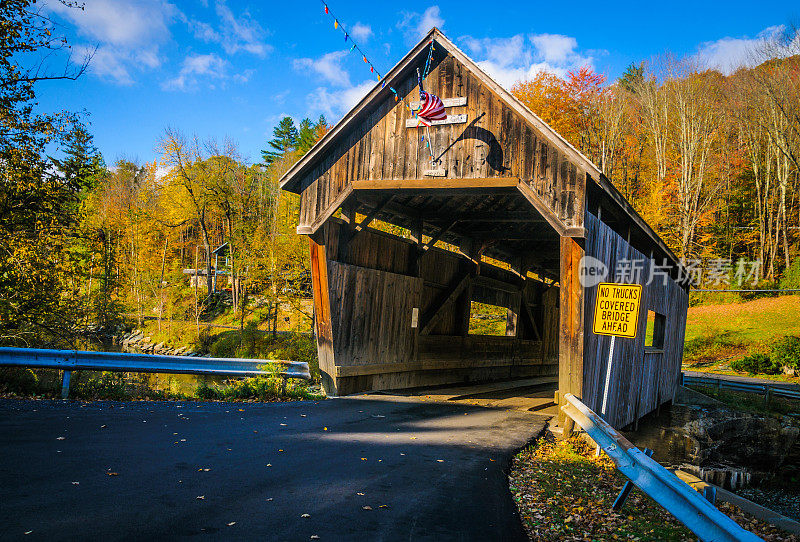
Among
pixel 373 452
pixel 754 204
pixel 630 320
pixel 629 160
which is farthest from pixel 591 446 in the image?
pixel 754 204

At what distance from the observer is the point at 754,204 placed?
34.9 metres

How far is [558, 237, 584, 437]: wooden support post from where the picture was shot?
862cm

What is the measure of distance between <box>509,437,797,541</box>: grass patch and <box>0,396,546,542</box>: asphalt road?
21 cm

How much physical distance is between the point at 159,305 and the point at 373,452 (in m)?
32.3

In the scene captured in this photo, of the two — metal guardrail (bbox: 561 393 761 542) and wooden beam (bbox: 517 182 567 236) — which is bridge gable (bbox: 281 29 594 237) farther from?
metal guardrail (bbox: 561 393 761 542)

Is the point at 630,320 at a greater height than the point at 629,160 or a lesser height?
lesser

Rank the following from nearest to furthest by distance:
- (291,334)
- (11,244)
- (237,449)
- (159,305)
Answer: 1. (237,449)
2. (11,244)
3. (291,334)
4. (159,305)

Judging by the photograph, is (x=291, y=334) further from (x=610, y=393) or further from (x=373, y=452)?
(x=373, y=452)

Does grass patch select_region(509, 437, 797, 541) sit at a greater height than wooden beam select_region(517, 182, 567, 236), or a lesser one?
lesser

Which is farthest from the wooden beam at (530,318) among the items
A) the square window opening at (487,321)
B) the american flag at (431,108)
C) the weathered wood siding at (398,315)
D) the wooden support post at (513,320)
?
the american flag at (431,108)

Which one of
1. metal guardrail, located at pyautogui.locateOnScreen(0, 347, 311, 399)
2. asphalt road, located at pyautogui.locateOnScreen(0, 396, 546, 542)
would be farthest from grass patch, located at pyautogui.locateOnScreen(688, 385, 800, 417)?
metal guardrail, located at pyautogui.locateOnScreen(0, 347, 311, 399)

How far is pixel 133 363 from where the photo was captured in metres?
9.10

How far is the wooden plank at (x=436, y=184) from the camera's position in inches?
369

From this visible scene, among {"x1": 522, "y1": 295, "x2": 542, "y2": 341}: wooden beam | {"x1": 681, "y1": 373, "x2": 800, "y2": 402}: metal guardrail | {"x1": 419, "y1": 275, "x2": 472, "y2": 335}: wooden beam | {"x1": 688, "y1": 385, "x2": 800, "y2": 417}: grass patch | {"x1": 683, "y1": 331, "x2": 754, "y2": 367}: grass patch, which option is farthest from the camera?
{"x1": 683, "y1": 331, "x2": 754, "y2": 367}: grass patch
